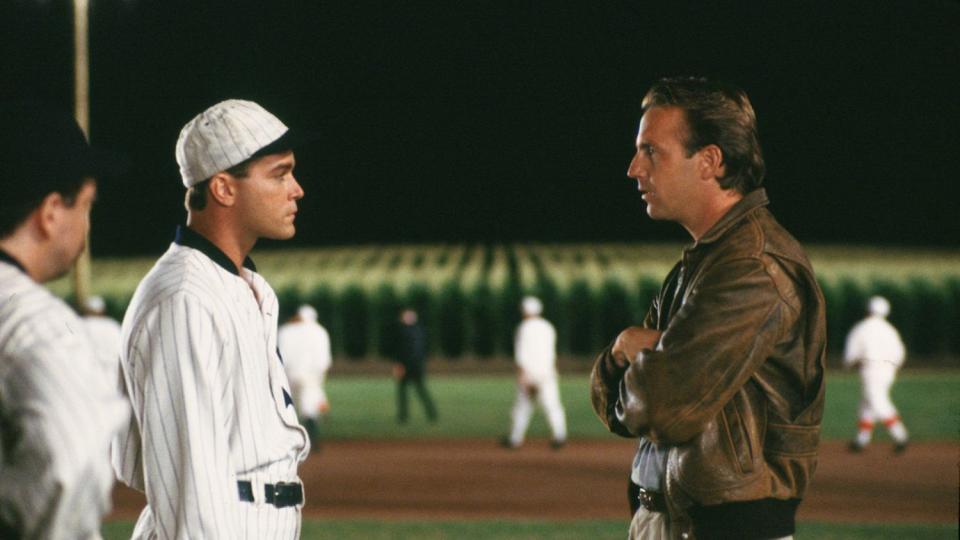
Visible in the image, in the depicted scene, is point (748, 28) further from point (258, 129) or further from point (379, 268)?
point (258, 129)

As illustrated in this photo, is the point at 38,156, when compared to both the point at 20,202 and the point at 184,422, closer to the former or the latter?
the point at 20,202

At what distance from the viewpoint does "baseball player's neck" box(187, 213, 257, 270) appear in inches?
145

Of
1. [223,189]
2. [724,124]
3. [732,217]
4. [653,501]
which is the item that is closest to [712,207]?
[732,217]

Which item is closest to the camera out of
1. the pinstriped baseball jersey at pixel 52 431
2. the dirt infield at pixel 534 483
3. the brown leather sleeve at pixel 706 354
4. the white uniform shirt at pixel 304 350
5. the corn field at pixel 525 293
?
the pinstriped baseball jersey at pixel 52 431

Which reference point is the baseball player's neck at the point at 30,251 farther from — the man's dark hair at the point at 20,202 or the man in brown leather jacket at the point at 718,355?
the man in brown leather jacket at the point at 718,355

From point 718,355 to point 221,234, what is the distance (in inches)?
58.6

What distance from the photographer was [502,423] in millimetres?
23812

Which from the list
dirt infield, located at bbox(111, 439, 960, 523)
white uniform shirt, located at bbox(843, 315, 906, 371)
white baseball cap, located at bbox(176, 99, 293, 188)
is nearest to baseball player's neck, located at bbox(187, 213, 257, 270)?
white baseball cap, located at bbox(176, 99, 293, 188)

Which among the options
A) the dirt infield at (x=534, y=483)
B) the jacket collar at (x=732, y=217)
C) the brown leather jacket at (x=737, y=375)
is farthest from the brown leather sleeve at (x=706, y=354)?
the dirt infield at (x=534, y=483)

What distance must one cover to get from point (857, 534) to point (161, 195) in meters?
51.1

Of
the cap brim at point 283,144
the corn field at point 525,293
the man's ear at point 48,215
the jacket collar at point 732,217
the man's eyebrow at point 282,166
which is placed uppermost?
the man's ear at point 48,215

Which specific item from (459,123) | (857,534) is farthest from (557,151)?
(857,534)

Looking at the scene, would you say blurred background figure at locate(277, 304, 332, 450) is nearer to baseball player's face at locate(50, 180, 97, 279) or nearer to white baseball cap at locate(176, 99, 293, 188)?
white baseball cap at locate(176, 99, 293, 188)

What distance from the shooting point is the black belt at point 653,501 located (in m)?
3.45
